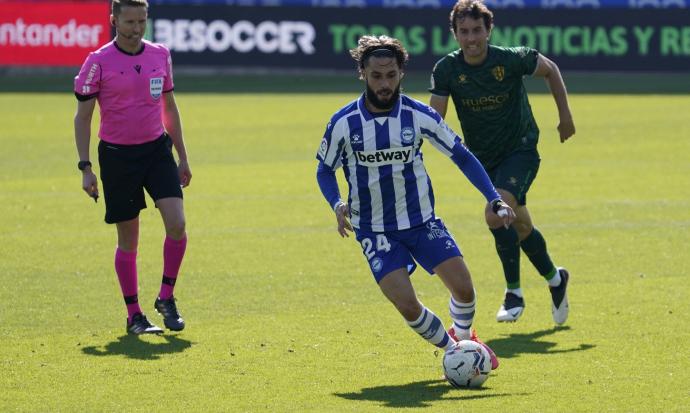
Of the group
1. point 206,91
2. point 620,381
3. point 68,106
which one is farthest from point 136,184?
point 206,91

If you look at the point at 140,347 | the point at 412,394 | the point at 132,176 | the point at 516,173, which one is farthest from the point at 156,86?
the point at 412,394

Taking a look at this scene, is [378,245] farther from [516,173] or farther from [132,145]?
[132,145]

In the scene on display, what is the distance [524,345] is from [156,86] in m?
3.05

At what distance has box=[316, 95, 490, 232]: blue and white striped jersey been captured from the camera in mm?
7977

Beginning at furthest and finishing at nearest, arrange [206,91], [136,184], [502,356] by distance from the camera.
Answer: [206,91] → [136,184] → [502,356]

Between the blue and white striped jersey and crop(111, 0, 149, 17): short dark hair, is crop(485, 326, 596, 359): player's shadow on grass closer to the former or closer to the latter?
the blue and white striped jersey

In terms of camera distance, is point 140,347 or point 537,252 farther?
point 537,252

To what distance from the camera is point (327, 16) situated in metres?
31.7

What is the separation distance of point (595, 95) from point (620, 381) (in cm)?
2087

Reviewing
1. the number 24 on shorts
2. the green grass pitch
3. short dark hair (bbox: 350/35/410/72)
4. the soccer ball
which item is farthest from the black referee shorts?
the soccer ball

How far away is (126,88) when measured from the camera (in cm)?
942

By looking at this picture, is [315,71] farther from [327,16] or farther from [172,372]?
[172,372]

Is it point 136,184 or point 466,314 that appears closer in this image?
point 466,314

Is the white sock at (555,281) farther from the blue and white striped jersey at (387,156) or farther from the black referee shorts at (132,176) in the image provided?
the black referee shorts at (132,176)
